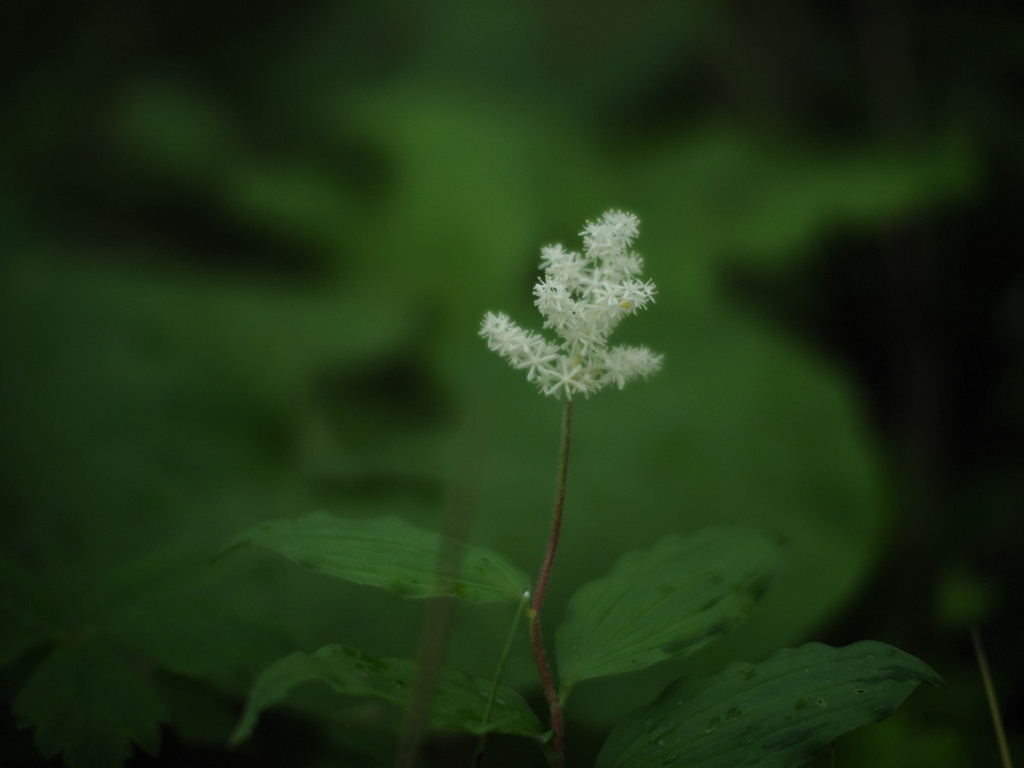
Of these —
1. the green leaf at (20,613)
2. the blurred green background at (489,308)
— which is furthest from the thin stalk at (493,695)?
the green leaf at (20,613)

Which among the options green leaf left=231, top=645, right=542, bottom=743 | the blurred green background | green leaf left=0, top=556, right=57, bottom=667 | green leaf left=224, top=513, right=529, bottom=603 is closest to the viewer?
green leaf left=231, top=645, right=542, bottom=743

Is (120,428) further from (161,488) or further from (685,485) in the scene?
(685,485)

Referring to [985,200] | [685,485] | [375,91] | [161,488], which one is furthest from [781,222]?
[161,488]

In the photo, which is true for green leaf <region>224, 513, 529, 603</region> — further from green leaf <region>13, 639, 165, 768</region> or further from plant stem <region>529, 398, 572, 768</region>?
green leaf <region>13, 639, 165, 768</region>

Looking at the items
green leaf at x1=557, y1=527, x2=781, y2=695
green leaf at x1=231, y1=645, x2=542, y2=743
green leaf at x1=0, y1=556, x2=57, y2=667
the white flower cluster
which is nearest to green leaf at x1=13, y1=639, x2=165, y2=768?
green leaf at x1=0, y1=556, x2=57, y2=667

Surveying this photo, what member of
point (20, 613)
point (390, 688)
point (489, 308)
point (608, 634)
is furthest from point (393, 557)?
point (489, 308)
